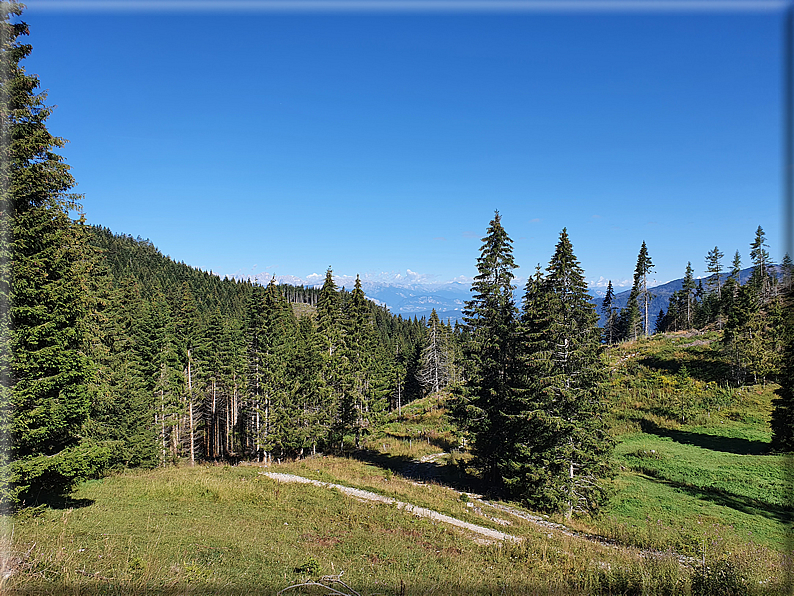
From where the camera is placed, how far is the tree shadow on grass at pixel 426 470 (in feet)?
87.4

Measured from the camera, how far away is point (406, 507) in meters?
19.1

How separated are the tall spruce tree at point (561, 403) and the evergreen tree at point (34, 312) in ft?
61.1

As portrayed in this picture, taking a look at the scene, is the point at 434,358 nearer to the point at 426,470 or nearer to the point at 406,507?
the point at 426,470

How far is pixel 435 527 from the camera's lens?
51.3ft

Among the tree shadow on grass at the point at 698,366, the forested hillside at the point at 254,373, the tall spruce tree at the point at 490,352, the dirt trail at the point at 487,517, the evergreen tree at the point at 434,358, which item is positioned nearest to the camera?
the dirt trail at the point at 487,517

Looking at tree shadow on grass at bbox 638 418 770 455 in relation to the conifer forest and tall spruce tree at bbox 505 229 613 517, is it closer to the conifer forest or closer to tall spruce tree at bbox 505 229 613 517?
the conifer forest

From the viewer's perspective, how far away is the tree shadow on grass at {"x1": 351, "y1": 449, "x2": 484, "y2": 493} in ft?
87.4

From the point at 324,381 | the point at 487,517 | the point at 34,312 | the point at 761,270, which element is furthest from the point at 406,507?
the point at 761,270

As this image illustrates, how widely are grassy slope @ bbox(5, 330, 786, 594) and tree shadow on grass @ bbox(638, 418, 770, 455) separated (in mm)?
256

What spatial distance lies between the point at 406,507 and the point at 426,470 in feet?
43.0

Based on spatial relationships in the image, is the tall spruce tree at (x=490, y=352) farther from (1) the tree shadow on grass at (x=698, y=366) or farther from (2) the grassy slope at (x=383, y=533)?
(1) the tree shadow on grass at (x=698, y=366)

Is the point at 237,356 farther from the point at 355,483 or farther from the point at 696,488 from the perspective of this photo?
the point at 696,488

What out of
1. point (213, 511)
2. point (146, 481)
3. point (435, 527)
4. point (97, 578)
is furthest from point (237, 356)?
point (97, 578)

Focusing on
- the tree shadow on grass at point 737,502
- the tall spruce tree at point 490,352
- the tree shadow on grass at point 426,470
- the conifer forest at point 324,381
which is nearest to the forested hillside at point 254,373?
the conifer forest at point 324,381
